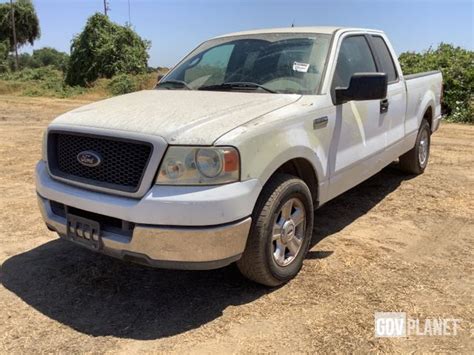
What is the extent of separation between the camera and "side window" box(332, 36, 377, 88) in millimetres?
4434

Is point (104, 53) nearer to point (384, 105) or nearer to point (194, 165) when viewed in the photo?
point (384, 105)

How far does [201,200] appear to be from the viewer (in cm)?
301

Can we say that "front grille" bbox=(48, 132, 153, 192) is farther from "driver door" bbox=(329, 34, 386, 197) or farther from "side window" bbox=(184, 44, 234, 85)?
"driver door" bbox=(329, 34, 386, 197)

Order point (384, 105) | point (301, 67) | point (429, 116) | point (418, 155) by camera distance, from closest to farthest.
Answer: point (301, 67) → point (384, 105) → point (418, 155) → point (429, 116)

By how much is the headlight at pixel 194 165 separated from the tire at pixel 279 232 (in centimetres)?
43

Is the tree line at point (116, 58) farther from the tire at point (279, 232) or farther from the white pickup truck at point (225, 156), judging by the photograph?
the tire at point (279, 232)

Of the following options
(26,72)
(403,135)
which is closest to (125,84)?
(26,72)

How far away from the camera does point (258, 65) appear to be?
14.5ft

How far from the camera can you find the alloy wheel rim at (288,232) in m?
3.60

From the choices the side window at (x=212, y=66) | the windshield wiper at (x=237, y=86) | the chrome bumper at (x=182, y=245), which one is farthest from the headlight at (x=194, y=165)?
the side window at (x=212, y=66)

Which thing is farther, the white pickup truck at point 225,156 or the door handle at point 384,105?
the door handle at point 384,105

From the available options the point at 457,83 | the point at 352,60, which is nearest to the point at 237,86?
the point at 352,60

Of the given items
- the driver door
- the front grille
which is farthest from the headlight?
the driver door

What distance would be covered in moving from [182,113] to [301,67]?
4.17ft
